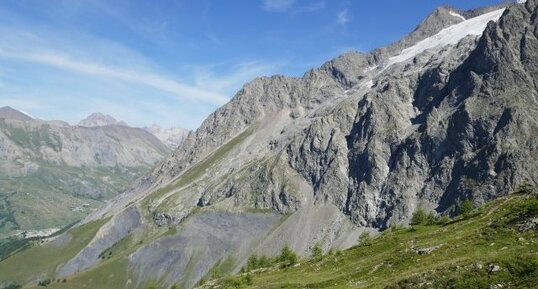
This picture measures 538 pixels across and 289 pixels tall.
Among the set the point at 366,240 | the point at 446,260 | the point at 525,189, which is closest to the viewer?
the point at 446,260

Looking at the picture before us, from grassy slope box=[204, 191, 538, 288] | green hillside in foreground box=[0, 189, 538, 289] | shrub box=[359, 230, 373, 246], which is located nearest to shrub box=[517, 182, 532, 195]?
green hillside in foreground box=[0, 189, 538, 289]

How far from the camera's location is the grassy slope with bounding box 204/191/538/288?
42.0 metres

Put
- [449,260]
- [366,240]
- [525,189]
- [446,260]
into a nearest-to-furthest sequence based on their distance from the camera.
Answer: [449,260], [446,260], [525,189], [366,240]

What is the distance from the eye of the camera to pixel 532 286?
123 ft

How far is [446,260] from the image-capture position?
51625mm

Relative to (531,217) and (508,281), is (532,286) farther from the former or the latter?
(531,217)

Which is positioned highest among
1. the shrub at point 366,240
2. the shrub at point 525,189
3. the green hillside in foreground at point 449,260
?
the shrub at point 525,189

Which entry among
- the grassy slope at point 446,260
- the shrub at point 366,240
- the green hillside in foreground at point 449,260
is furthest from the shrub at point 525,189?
the shrub at point 366,240

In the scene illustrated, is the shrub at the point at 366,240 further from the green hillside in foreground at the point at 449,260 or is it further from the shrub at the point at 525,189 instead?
the shrub at the point at 525,189

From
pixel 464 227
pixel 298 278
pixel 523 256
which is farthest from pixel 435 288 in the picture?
pixel 298 278

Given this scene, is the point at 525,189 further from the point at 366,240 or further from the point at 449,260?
the point at 449,260

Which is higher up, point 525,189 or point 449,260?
point 525,189

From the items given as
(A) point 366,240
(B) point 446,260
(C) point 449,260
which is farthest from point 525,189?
(C) point 449,260

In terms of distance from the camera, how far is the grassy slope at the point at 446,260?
138ft
